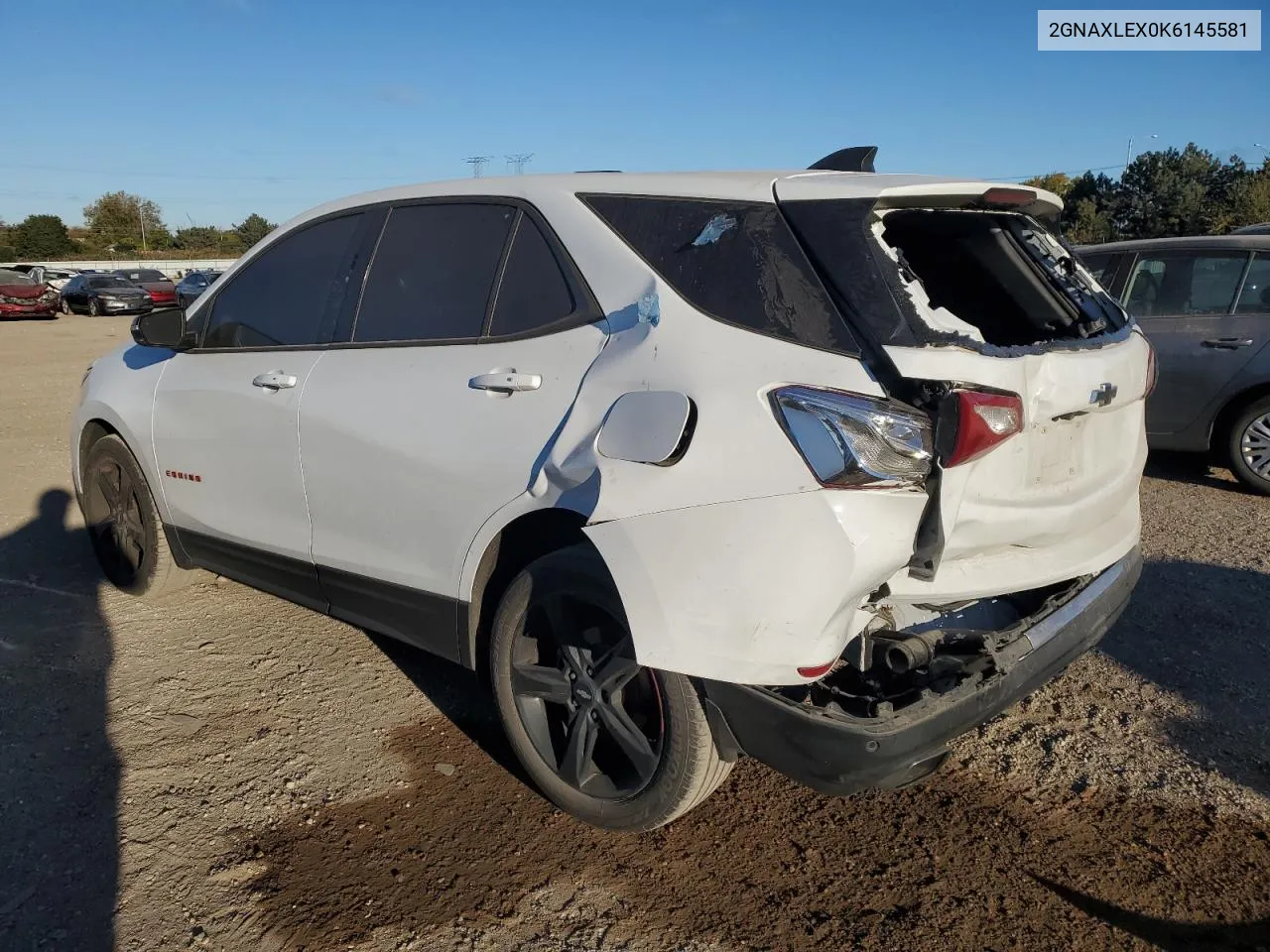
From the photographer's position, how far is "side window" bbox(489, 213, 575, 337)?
281 centimetres

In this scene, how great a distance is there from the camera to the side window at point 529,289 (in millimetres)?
2811

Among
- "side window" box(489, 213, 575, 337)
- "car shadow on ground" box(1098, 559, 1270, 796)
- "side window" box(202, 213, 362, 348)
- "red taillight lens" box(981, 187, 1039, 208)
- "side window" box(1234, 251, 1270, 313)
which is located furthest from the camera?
"side window" box(1234, 251, 1270, 313)

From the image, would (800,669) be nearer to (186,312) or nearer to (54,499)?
(186,312)

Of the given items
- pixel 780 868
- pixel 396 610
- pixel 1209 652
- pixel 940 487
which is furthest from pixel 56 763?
pixel 1209 652

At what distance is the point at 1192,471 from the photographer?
7.24 m

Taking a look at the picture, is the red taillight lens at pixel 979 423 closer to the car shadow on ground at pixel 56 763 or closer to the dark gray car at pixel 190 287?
the car shadow on ground at pixel 56 763

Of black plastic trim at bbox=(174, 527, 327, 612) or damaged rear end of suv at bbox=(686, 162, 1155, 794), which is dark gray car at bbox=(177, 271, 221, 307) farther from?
damaged rear end of suv at bbox=(686, 162, 1155, 794)

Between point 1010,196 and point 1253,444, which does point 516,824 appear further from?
point 1253,444

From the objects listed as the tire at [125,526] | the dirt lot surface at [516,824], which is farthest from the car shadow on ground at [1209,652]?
the tire at [125,526]

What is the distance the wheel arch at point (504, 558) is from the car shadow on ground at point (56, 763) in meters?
1.20

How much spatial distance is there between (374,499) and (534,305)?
892 mm

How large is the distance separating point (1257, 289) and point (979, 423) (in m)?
5.51

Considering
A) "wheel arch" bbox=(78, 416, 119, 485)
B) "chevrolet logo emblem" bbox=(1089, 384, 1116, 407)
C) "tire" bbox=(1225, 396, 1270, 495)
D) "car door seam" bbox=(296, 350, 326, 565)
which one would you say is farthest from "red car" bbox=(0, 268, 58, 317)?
"chevrolet logo emblem" bbox=(1089, 384, 1116, 407)

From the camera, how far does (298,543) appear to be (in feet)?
11.8
